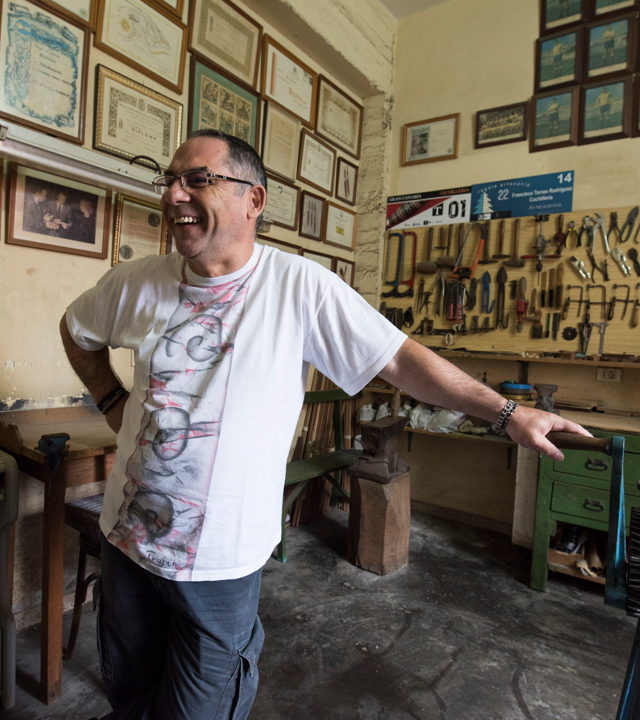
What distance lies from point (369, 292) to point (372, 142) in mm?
1365

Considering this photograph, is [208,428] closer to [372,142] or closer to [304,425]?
[304,425]

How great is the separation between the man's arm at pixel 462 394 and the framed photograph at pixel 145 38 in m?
2.30

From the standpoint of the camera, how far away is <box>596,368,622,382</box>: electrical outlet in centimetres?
326

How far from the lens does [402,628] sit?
90.3 inches

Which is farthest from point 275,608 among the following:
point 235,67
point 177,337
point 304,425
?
point 235,67

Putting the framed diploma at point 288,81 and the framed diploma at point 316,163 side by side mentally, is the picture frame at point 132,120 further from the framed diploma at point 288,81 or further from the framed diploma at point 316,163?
the framed diploma at point 316,163

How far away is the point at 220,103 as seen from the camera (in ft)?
9.78

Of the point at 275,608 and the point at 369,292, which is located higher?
the point at 369,292

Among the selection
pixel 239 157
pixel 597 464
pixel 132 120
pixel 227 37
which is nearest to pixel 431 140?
pixel 227 37

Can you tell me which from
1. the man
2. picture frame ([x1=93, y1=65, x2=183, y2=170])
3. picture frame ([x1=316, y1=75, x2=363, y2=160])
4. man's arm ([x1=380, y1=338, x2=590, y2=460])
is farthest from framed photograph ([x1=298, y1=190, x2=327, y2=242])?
man's arm ([x1=380, y1=338, x2=590, y2=460])

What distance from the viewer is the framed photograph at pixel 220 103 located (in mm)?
2811

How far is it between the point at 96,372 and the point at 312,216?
8.90 feet

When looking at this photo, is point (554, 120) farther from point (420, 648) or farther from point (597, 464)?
point (420, 648)

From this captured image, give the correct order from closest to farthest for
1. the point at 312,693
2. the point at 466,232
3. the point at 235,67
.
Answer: the point at 312,693 → the point at 235,67 → the point at 466,232
